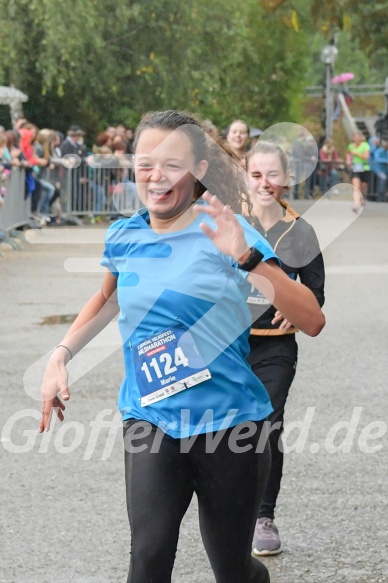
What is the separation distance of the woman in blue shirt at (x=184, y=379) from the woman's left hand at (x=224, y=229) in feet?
0.88

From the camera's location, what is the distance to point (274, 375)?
5.41 m

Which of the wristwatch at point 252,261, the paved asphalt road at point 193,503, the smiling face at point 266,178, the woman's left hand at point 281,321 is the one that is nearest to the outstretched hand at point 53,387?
the paved asphalt road at point 193,503

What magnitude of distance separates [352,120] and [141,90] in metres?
22.0

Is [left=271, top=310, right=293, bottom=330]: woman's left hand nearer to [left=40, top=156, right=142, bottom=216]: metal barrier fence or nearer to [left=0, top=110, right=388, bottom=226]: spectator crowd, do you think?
[left=0, top=110, right=388, bottom=226]: spectator crowd

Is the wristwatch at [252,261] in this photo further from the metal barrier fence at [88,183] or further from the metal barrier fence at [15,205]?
the metal barrier fence at [88,183]

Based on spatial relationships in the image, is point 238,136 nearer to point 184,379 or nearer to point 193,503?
point 193,503

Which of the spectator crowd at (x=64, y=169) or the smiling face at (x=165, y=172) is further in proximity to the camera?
the spectator crowd at (x=64, y=169)

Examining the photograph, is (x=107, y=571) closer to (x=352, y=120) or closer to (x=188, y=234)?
(x=188, y=234)

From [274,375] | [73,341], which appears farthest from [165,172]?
[274,375]

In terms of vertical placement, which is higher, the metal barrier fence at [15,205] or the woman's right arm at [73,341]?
the woman's right arm at [73,341]

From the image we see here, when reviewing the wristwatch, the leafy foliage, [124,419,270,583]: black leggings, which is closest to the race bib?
[124,419,270,583]: black leggings

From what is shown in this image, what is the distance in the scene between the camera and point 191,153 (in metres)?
3.92

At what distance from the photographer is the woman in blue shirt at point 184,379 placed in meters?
3.80

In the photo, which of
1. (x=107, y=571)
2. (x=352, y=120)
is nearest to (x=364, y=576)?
(x=107, y=571)
